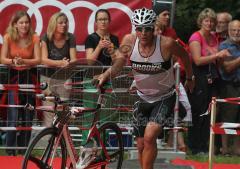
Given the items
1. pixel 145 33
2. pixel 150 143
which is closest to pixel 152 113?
pixel 150 143

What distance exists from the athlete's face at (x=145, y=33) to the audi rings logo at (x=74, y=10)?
363cm

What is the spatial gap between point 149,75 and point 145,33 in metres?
0.48

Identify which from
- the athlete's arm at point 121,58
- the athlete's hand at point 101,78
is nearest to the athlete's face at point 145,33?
the athlete's arm at point 121,58

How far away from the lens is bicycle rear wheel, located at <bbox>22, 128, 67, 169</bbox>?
7.76 metres

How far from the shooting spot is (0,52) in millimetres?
11523

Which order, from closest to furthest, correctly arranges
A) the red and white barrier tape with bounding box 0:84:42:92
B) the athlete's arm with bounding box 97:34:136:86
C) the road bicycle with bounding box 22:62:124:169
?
the road bicycle with bounding box 22:62:124:169, the athlete's arm with bounding box 97:34:136:86, the red and white barrier tape with bounding box 0:84:42:92

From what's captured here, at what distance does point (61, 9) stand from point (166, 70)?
3.91m

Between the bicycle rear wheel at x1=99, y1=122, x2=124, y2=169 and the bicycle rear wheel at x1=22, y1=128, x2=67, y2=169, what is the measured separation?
0.95m

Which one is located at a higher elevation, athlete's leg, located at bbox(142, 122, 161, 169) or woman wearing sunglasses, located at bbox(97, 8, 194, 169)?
woman wearing sunglasses, located at bbox(97, 8, 194, 169)

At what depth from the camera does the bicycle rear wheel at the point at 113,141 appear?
901cm

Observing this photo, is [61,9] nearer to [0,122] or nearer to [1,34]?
[1,34]

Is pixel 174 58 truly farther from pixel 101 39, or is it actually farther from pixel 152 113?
pixel 152 113

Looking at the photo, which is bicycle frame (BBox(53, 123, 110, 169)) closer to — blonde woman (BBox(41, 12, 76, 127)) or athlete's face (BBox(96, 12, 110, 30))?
blonde woman (BBox(41, 12, 76, 127))

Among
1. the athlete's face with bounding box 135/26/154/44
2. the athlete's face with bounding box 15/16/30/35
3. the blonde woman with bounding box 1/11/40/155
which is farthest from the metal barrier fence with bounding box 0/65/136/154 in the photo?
the athlete's face with bounding box 135/26/154/44
